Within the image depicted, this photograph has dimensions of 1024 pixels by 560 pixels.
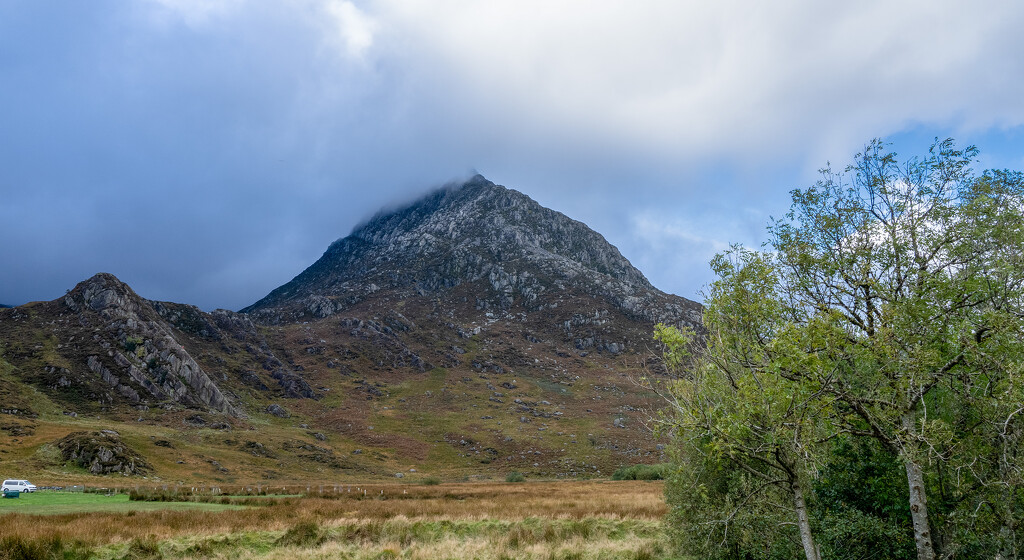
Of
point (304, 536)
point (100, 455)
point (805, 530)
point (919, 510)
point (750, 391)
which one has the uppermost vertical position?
point (750, 391)

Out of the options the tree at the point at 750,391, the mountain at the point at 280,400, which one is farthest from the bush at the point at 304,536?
the mountain at the point at 280,400

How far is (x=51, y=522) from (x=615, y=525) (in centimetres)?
2501

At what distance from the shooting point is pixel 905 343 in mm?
10555

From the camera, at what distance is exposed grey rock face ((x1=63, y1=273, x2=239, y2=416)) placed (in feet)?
313

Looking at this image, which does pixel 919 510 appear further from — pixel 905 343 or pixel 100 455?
pixel 100 455

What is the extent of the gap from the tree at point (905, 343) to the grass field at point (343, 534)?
11.1 meters

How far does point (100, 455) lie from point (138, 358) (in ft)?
175

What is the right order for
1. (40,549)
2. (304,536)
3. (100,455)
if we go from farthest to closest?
(100,455) → (304,536) → (40,549)

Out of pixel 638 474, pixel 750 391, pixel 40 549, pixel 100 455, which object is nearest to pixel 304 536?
pixel 40 549

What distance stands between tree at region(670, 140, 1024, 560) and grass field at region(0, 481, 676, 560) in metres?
11.1

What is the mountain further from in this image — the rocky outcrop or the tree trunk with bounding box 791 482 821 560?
the tree trunk with bounding box 791 482 821 560

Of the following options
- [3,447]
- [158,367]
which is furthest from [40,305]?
[3,447]

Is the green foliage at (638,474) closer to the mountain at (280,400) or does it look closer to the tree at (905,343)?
the mountain at (280,400)

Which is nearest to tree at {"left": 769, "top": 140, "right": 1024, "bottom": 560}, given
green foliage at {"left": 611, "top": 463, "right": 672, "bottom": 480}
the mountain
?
the mountain
